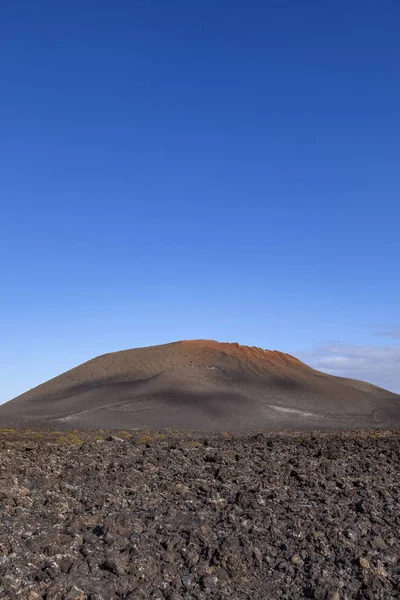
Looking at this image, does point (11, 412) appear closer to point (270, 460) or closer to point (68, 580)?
point (270, 460)

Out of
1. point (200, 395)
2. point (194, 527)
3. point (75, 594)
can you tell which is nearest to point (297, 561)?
point (194, 527)

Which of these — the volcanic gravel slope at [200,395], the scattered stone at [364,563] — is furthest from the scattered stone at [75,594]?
the volcanic gravel slope at [200,395]

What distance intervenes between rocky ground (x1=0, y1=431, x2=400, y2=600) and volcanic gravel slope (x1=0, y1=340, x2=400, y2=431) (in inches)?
1223

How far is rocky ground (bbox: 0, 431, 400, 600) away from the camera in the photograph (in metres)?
8.20

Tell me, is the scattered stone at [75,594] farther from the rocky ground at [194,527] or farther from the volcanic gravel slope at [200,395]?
the volcanic gravel slope at [200,395]

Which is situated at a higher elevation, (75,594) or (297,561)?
(297,561)

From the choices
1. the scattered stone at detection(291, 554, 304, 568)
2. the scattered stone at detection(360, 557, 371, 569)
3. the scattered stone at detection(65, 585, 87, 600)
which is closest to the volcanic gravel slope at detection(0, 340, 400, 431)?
the scattered stone at detection(291, 554, 304, 568)

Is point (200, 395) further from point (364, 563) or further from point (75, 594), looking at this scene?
point (75, 594)

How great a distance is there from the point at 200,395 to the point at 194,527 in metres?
48.8

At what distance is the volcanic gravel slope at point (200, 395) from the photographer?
48.3 metres

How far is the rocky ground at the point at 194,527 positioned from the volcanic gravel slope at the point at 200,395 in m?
31.1

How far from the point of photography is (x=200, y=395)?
5803 cm

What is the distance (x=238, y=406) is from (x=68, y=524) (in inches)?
1814

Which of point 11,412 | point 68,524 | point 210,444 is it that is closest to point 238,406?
point 11,412
